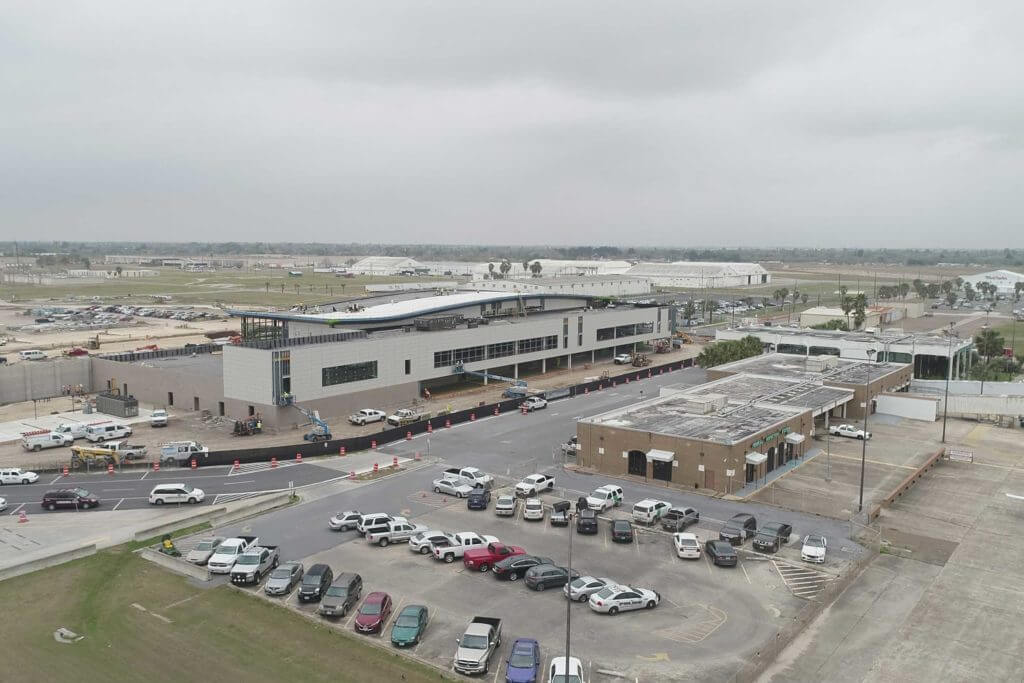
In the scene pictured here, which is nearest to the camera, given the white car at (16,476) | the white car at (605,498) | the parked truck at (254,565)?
the parked truck at (254,565)

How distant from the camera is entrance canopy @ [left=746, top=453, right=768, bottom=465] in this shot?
44.0 meters

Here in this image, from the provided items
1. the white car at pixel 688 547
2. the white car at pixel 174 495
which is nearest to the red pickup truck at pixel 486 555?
the white car at pixel 688 547

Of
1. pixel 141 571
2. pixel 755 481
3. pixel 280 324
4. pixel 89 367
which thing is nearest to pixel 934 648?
pixel 755 481

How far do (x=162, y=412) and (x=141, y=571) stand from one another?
102ft

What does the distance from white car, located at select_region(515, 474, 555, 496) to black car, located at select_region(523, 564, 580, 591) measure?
1154 centimetres

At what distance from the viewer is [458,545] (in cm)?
3341

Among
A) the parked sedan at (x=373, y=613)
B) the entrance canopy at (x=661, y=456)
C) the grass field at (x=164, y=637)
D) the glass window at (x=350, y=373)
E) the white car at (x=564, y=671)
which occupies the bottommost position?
the grass field at (x=164, y=637)

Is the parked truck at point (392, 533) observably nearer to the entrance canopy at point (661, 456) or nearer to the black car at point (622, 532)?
the black car at point (622, 532)

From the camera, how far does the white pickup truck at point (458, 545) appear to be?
33125 millimetres

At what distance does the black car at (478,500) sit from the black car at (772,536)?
44.6 feet

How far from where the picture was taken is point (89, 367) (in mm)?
72312

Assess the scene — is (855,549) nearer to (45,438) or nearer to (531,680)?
(531,680)

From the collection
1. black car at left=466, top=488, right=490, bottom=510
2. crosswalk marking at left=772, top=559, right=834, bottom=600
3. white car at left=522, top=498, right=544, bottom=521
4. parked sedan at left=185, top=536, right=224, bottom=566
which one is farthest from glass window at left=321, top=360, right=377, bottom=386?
crosswalk marking at left=772, top=559, right=834, bottom=600

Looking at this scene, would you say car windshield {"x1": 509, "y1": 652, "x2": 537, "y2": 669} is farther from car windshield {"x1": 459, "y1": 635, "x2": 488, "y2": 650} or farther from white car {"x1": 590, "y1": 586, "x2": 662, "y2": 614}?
white car {"x1": 590, "y1": 586, "x2": 662, "y2": 614}
